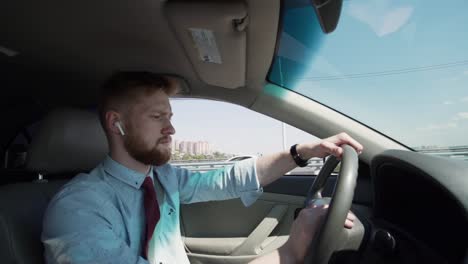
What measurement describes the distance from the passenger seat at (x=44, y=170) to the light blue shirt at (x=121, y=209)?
0.11 meters

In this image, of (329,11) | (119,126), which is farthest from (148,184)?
(329,11)

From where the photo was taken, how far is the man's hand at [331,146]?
1309mm

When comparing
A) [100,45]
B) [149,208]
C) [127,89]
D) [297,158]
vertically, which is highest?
[100,45]

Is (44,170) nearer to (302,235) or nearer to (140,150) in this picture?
(140,150)

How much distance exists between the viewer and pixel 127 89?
1.52 meters

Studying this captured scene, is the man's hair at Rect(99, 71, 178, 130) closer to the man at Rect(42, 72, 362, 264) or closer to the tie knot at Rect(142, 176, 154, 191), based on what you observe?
the man at Rect(42, 72, 362, 264)

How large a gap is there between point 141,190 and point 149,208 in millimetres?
88

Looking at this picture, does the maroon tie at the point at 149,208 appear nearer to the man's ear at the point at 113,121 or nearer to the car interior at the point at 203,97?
the man's ear at the point at 113,121

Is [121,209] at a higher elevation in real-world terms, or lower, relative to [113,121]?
lower

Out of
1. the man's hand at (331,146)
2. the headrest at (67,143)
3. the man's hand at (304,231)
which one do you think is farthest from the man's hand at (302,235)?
the headrest at (67,143)

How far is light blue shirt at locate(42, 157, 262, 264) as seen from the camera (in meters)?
1.06

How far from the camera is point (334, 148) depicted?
4.29 feet

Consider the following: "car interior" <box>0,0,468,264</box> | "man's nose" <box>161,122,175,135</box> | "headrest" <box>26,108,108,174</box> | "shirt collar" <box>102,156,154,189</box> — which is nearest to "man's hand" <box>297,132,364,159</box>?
"car interior" <box>0,0,468,264</box>

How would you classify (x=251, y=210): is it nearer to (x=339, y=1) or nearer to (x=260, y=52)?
(x=260, y=52)
